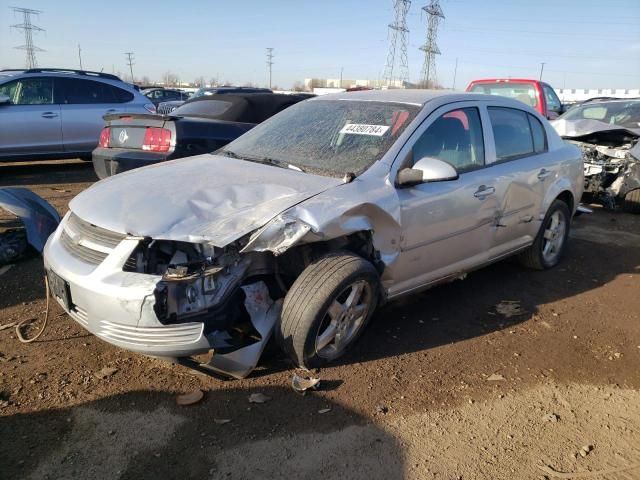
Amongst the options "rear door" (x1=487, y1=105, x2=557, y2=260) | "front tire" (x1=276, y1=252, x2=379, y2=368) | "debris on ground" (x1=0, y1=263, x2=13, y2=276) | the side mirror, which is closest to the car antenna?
the side mirror

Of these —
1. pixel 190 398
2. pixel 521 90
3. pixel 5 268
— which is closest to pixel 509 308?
pixel 190 398

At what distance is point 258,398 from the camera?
2902 mm

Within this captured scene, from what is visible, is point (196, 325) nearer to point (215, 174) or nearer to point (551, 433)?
point (215, 174)

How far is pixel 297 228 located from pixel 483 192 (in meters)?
1.79

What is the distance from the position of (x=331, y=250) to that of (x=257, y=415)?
3.49ft

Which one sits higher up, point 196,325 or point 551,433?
point 196,325

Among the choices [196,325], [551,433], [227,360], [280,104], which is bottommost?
[551,433]

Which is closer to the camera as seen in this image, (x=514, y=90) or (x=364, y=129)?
(x=364, y=129)

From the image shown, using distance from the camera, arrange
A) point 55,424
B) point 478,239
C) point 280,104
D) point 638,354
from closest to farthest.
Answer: point 55,424
point 638,354
point 478,239
point 280,104

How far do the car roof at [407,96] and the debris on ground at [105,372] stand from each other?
8.56ft

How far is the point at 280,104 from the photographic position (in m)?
7.54

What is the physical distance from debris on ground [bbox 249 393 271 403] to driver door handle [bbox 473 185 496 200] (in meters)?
2.11

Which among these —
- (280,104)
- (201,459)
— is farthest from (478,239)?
(280,104)

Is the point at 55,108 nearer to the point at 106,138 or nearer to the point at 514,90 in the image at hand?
the point at 106,138
